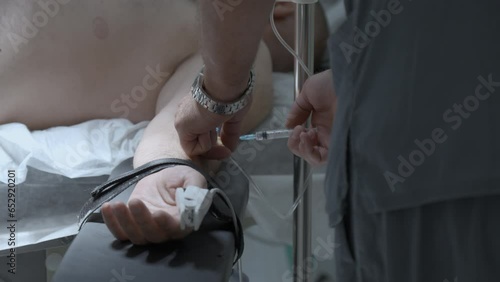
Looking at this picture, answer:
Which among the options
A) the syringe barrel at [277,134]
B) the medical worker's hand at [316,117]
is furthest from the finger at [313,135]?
the syringe barrel at [277,134]

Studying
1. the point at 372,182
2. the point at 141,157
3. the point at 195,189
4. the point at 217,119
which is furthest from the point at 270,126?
the point at 372,182

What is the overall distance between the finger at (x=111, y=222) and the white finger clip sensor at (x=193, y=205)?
96mm

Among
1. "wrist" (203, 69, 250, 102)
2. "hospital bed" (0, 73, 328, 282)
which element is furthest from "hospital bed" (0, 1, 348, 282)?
"wrist" (203, 69, 250, 102)

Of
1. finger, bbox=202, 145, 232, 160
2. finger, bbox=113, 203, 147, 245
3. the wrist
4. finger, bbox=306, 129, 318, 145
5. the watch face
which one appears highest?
the wrist

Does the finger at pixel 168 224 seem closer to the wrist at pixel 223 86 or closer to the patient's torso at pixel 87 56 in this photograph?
the wrist at pixel 223 86

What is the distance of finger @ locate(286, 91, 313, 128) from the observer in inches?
45.2

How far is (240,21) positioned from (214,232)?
1.13 ft

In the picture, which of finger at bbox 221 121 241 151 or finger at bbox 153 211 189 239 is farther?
finger at bbox 221 121 241 151

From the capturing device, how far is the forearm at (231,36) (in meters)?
0.88

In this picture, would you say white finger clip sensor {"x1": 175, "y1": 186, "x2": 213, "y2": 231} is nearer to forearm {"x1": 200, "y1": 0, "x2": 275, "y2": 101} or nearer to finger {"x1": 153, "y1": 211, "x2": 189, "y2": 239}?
finger {"x1": 153, "y1": 211, "x2": 189, "y2": 239}

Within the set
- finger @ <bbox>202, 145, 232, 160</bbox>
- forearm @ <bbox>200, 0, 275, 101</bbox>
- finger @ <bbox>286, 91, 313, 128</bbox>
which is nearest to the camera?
forearm @ <bbox>200, 0, 275, 101</bbox>

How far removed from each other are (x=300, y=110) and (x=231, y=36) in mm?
306

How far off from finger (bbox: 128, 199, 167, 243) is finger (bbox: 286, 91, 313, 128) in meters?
0.38

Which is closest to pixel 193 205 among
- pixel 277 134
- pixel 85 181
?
pixel 277 134
